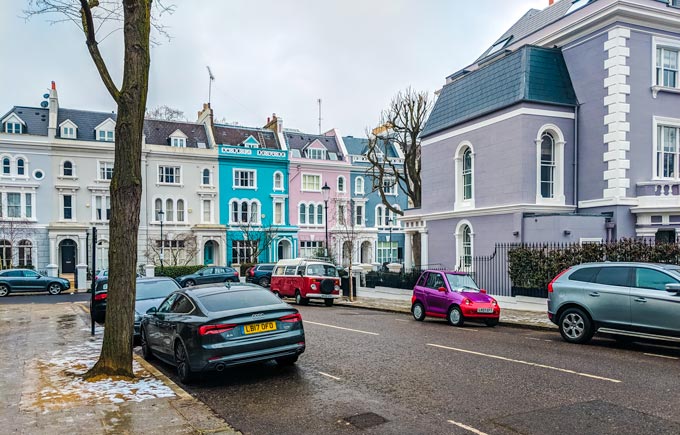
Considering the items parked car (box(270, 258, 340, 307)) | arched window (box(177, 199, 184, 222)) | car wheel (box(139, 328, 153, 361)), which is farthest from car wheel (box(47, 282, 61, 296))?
car wheel (box(139, 328, 153, 361))

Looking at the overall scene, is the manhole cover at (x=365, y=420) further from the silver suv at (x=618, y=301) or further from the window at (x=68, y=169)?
the window at (x=68, y=169)

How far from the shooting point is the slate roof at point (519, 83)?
71.8 feet

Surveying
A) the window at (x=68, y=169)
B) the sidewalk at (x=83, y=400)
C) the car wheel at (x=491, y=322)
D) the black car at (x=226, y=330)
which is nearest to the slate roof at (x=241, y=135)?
the window at (x=68, y=169)

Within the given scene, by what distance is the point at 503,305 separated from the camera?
19.6 meters

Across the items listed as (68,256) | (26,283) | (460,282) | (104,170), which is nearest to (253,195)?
(104,170)

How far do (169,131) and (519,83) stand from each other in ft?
125

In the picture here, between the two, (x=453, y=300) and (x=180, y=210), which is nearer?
(x=453, y=300)

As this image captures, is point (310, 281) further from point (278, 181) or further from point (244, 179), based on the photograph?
point (278, 181)

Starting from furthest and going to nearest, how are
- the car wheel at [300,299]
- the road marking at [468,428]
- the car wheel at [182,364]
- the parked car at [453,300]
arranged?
1. the car wheel at [300,299]
2. the parked car at [453,300]
3. the car wheel at [182,364]
4. the road marking at [468,428]

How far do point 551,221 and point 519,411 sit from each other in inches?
590

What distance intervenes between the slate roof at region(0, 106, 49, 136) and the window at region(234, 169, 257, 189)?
1673cm

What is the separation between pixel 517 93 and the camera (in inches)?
858

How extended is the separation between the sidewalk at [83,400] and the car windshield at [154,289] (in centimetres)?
236

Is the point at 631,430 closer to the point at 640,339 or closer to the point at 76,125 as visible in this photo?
the point at 640,339
